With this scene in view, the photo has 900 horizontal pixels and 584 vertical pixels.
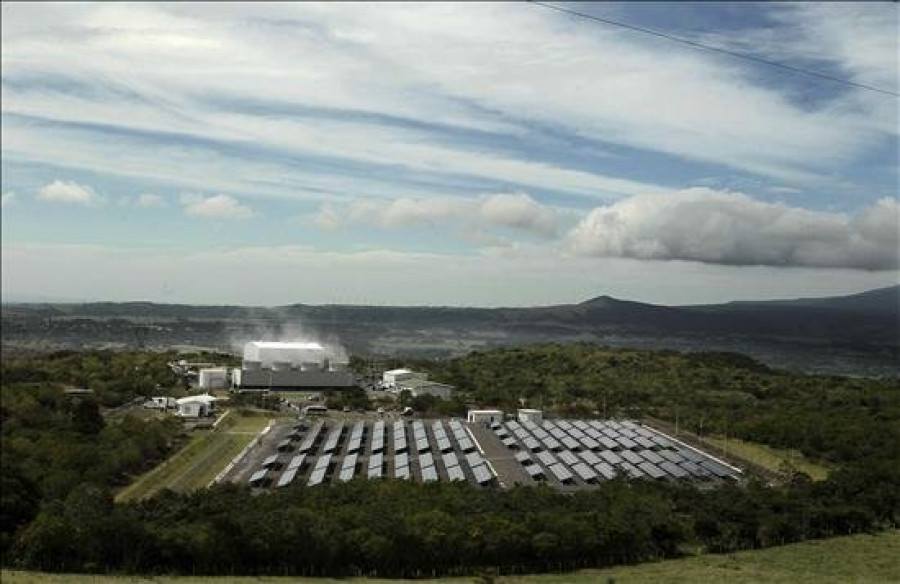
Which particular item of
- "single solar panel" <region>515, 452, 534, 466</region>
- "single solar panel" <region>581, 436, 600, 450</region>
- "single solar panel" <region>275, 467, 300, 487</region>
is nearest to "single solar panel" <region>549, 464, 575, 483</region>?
"single solar panel" <region>515, 452, 534, 466</region>

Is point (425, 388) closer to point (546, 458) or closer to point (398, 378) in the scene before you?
point (398, 378)

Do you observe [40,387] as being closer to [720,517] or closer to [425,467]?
[425,467]

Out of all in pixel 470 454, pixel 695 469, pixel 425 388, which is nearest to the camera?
pixel 695 469

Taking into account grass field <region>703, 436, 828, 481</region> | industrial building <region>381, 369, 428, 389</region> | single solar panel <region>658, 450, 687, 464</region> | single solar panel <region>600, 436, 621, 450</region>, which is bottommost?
grass field <region>703, 436, 828, 481</region>

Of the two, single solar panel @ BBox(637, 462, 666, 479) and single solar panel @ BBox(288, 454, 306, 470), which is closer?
single solar panel @ BBox(637, 462, 666, 479)

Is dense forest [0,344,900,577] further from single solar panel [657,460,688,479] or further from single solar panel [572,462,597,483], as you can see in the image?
single solar panel [657,460,688,479]

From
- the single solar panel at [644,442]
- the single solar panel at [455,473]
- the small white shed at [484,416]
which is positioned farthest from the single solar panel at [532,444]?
the small white shed at [484,416]

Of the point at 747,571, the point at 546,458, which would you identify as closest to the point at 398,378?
the point at 546,458
